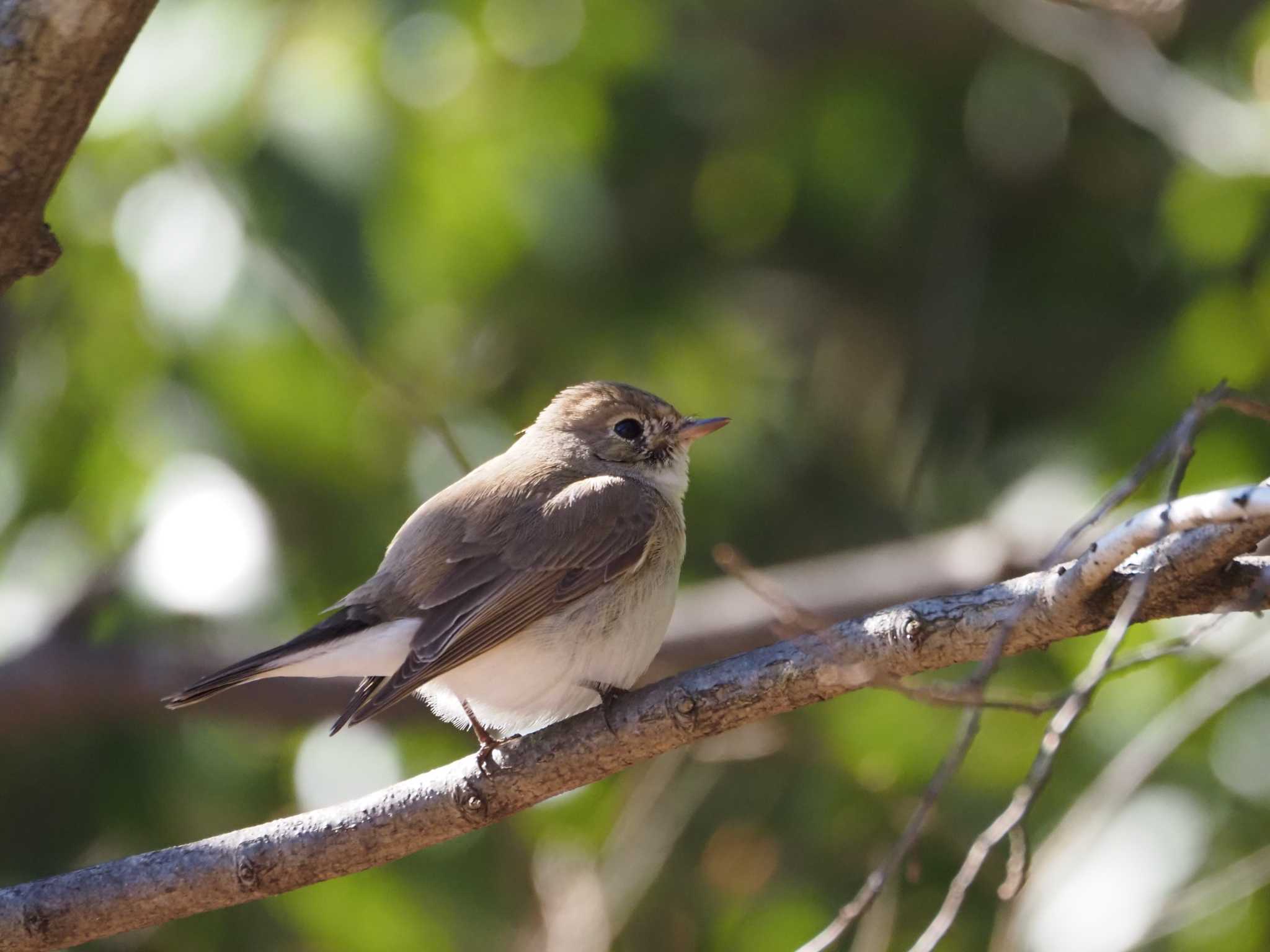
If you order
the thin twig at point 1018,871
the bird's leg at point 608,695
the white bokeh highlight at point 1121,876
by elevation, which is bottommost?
the white bokeh highlight at point 1121,876

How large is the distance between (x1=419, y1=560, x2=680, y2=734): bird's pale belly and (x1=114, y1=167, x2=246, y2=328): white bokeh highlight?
5.67ft

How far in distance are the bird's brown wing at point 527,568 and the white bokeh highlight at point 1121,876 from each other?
1481 millimetres

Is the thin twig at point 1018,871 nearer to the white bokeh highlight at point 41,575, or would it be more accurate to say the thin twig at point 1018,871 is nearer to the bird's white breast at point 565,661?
the bird's white breast at point 565,661

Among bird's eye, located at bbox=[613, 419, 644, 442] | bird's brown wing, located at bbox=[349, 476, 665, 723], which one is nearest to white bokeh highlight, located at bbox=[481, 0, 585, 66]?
bird's eye, located at bbox=[613, 419, 644, 442]

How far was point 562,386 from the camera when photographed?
6102 millimetres

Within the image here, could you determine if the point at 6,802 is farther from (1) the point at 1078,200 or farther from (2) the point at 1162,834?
(1) the point at 1078,200

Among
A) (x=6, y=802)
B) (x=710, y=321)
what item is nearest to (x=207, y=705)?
(x=6, y=802)

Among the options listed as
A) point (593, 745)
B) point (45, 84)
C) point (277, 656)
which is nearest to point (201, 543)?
point (277, 656)

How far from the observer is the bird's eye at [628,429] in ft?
15.6

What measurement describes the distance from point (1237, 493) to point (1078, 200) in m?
4.53

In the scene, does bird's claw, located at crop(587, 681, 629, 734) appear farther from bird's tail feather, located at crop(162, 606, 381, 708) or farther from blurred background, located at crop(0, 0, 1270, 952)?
blurred background, located at crop(0, 0, 1270, 952)

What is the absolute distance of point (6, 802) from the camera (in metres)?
5.56

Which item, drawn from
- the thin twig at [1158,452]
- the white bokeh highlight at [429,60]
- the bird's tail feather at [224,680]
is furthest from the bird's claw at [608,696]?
the white bokeh highlight at [429,60]

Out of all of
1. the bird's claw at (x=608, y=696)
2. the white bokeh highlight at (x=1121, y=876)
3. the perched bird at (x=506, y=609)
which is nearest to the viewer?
the bird's claw at (x=608, y=696)
